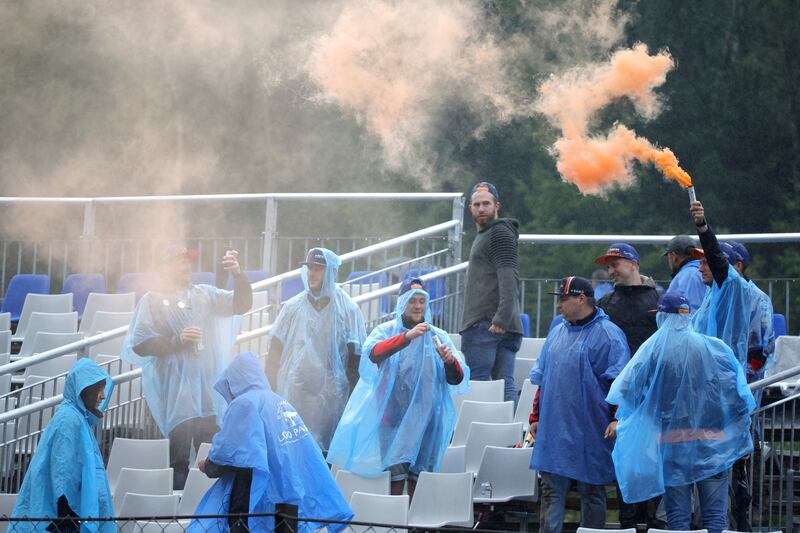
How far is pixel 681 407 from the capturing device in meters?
8.27

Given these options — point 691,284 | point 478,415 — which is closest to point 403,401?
point 478,415

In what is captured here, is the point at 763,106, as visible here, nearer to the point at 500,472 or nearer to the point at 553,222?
the point at 553,222

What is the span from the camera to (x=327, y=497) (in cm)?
774

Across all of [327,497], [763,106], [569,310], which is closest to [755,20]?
[763,106]

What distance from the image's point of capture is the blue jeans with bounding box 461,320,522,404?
10.2m

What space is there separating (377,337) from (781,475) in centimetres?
275

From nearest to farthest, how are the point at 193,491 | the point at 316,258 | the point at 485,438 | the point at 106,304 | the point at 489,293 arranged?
1. the point at 193,491
2. the point at 316,258
3. the point at 485,438
4. the point at 489,293
5. the point at 106,304

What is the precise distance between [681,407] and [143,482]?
137 inches

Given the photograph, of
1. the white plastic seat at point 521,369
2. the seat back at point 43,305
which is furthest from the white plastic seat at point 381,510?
the seat back at point 43,305

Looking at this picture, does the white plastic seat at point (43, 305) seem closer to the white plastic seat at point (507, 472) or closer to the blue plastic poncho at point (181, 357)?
the blue plastic poncho at point (181, 357)

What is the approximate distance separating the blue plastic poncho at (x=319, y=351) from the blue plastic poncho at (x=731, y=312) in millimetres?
2437

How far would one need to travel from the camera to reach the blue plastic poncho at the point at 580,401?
8.28 metres

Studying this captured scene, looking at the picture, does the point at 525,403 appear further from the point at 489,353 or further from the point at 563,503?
the point at 563,503

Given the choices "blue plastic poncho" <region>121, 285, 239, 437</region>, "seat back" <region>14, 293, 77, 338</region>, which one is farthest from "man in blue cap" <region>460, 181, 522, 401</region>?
"seat back" <region>14, 293, 77, 338</region>
